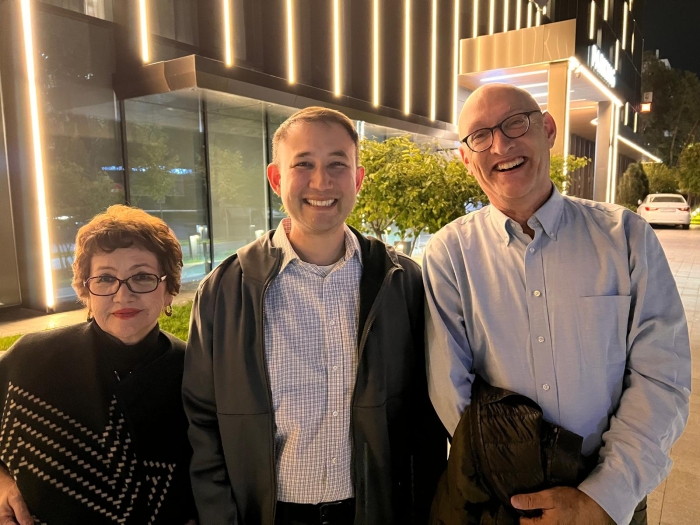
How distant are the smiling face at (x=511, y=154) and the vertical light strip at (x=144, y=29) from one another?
774 centimetres

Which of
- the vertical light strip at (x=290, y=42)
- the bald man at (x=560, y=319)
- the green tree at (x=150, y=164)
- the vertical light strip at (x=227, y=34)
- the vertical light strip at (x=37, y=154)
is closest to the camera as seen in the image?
the bald man at (x=560, y=319)

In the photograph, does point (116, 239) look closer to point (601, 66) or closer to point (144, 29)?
point (144, 29)

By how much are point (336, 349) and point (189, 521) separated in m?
0.84

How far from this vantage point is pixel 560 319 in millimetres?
1693

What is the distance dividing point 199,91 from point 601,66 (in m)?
12.0

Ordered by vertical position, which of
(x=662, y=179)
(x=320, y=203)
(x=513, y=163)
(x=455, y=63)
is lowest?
(x=320, y=203)

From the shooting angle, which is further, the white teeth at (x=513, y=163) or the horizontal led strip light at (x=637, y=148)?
the horizontal led strip light at (x=637, y=148)

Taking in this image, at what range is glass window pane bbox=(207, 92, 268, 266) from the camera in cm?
969

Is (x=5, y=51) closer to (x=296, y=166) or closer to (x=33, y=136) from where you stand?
(x=33, y=136)

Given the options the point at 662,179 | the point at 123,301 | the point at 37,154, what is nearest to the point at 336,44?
the point at 37,154

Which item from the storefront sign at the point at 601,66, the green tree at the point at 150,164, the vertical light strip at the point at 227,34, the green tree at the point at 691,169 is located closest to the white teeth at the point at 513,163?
the green tree at the point at 150,164

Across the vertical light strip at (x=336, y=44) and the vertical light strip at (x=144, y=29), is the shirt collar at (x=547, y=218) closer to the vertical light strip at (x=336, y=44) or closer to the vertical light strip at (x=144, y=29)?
the vertical light strip at (x=144, y=29)

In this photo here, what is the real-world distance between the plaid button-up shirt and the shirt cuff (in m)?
0.78

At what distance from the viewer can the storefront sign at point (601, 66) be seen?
44.7 feet
